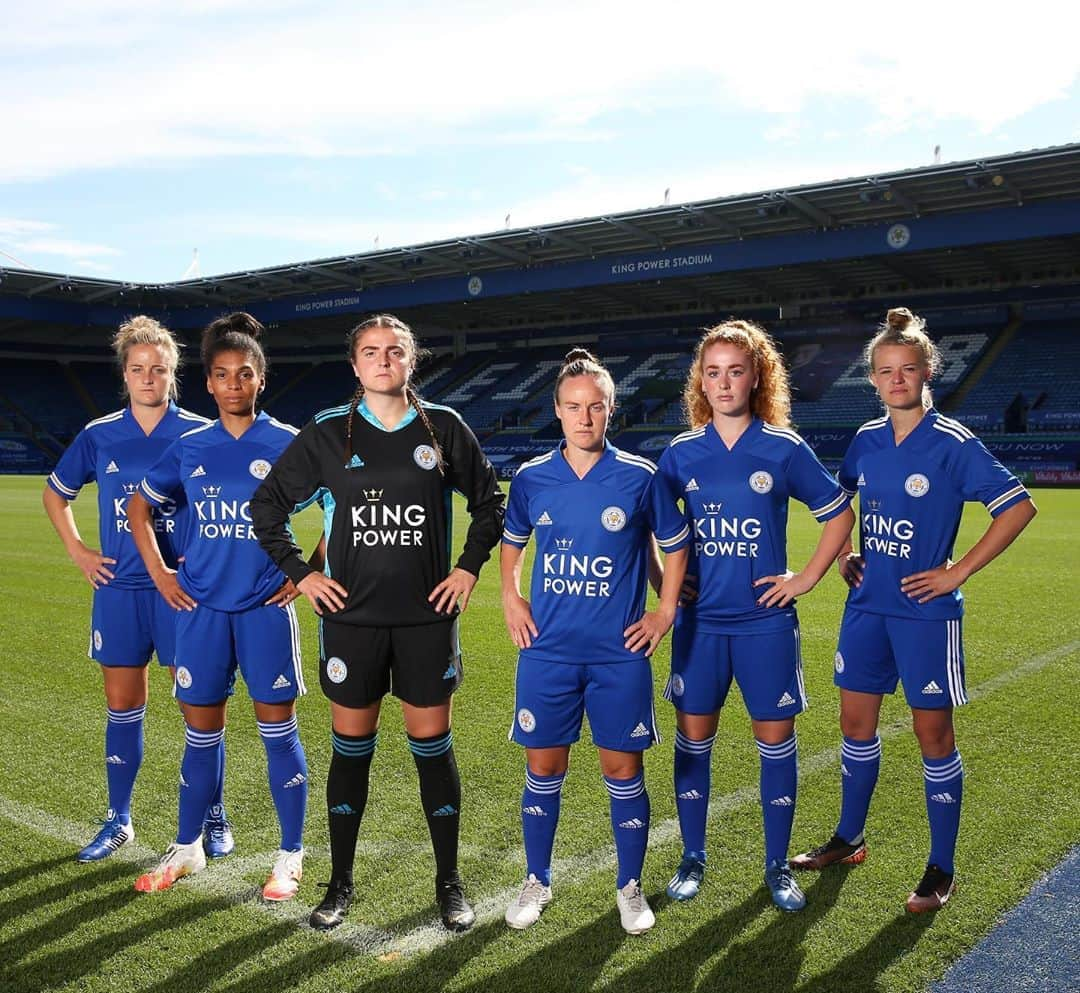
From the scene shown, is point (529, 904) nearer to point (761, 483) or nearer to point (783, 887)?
point (783, 887)

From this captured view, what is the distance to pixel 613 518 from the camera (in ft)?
10.2

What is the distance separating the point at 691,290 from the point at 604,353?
15.9 ft

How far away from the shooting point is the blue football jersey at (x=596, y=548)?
3123 millimetres

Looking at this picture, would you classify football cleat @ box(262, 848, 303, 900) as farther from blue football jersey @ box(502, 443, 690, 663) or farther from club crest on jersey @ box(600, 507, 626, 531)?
club crest on jersey @ box(600, 507, 626, 531)

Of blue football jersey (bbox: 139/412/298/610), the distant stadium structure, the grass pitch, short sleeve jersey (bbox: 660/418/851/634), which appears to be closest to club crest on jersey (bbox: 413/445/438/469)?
blue football jersey (bbox: 139/412/298/610)

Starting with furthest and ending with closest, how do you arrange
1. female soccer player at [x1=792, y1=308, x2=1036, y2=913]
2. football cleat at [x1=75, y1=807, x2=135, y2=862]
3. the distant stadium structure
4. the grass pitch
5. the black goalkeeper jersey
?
the distant stadium structure < football cleat at [x1=75, y1=807, x2=135, y2=862] < female soccer player at [x1=792, y1=308, x2=1036, y2=913] < the black goalkeeper jersey < the grass pitch

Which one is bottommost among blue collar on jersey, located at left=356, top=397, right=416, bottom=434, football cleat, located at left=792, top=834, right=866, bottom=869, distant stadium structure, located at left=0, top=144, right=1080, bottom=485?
football cleat, located at left=792, top=834, right=866, bottom=869

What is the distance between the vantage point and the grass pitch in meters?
2.87

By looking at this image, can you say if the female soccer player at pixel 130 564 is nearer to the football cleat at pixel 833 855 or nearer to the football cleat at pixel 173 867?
the football cleat at pixel 173 867

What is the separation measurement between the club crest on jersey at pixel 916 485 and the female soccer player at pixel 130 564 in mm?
2715

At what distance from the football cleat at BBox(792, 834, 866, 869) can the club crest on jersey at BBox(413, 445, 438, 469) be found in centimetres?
198

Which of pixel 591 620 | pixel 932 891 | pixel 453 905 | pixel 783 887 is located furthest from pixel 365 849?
pixel 932 891

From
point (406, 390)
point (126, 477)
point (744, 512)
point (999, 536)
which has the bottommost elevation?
point (999, 536)

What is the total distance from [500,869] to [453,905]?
40 cm
